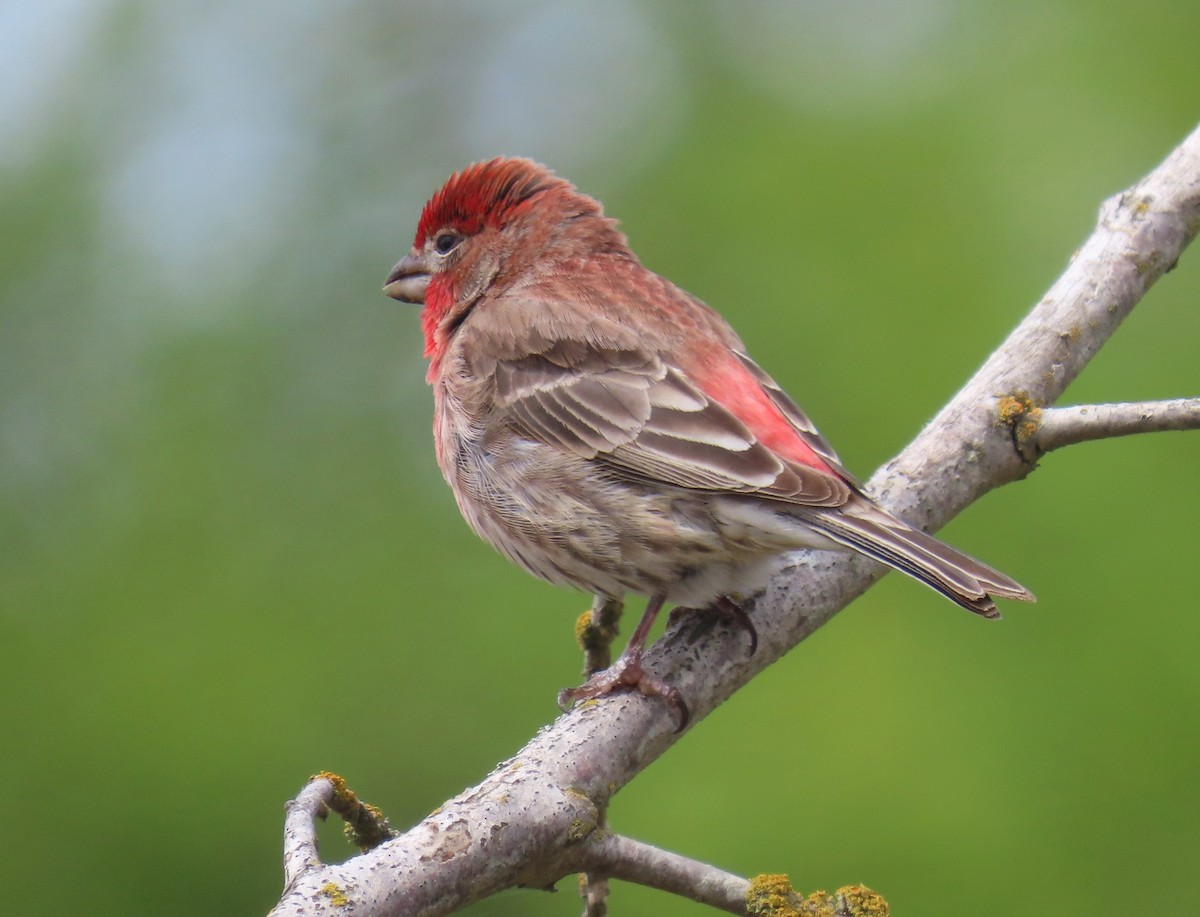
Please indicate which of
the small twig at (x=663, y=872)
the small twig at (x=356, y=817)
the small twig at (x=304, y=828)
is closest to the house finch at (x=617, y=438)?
the small twig at (x=663, y=872)

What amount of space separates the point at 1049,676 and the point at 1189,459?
102 cm

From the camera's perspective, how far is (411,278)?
5742mm

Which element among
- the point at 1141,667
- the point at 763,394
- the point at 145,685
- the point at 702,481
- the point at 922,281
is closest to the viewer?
the point at 702,481

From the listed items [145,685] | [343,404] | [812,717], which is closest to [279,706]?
[145,685]

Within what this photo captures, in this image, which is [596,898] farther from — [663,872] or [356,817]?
[356,817]

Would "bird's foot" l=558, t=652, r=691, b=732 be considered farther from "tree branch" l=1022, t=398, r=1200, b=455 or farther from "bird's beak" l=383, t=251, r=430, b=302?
"bird's beak" l=383, t=251, r=430, b=302

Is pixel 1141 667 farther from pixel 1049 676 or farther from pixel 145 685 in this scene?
pixel 145 685

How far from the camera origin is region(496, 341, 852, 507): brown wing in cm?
407

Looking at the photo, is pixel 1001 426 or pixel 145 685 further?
pixel 145 685

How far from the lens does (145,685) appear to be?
208 inches

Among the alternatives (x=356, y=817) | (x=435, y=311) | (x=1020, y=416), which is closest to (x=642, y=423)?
(x=1020, y=416)

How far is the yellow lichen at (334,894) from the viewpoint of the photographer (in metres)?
2.59

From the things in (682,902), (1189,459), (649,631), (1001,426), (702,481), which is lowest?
(682,902)

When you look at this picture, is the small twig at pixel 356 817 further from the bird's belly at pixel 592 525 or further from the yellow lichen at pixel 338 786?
the bird's belly at pixel 592 525
